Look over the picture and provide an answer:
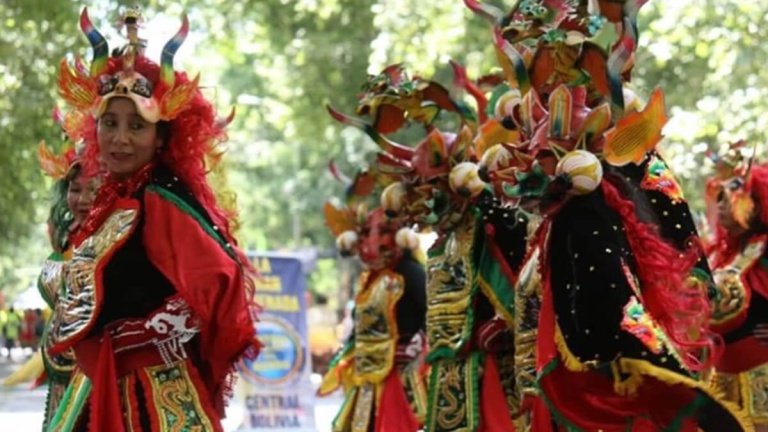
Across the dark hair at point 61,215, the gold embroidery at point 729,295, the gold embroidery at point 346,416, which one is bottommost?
the gold embroidery at point 346,416

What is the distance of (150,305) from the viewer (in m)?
5.31

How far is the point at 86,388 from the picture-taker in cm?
536

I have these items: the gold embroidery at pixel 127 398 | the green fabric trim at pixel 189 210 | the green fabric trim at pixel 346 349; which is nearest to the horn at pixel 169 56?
the green fabric trim at pixel 189 210

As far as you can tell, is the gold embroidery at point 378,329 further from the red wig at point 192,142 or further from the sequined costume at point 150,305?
the sequined costume at point 150,305

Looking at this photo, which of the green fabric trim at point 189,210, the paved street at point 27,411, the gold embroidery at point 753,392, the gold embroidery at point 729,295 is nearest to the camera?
the green fabric trim at point 189,210

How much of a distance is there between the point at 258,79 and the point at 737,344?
17.8 metres

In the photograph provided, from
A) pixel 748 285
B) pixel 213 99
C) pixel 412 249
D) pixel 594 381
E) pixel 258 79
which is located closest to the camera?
pixel 594 381

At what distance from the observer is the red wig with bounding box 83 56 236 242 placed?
562cm

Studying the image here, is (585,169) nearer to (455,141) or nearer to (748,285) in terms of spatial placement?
(455,141)

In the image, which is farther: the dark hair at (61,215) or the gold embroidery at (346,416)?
the gold embroidery at (346,416)

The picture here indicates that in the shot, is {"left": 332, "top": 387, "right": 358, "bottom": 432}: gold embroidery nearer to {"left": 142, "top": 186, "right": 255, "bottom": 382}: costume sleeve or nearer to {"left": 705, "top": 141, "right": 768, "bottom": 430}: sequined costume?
{"left": 705, "top": 141, "right": 768, "bottom": 430}: sequined costume

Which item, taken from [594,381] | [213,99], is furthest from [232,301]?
[594,381]

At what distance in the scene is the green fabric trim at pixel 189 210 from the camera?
5.40 metres

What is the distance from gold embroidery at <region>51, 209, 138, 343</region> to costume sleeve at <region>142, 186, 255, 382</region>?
10 centimetres
